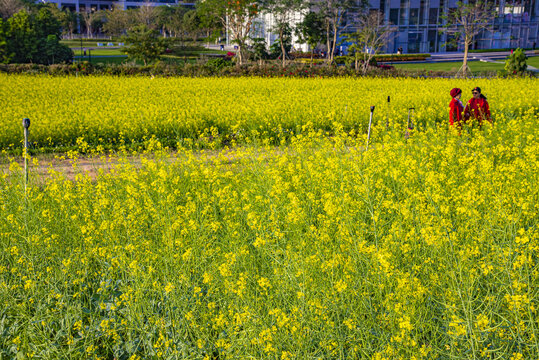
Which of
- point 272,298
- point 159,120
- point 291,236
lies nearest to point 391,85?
point 159,120

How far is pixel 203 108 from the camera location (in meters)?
14.7

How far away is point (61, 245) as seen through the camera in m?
5.54

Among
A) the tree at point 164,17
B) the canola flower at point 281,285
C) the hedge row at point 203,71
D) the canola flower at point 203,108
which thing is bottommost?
the canola flower at point 281,285

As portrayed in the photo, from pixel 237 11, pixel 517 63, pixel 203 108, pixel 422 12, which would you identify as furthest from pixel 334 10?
pixel 203 108

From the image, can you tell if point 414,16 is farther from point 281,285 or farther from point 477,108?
point 281,285

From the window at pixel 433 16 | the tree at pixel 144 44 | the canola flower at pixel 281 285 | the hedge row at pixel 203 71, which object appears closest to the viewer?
the canola flower at pixel 281 285

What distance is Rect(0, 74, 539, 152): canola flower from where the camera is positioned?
41.2ft

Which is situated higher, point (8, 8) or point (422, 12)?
point (422, 12)

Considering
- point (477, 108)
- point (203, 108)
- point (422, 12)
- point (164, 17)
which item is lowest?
point (203, 108)

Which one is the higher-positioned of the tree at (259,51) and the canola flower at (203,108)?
the tree at (259,51)

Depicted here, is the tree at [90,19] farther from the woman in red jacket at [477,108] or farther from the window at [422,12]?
the woman in red jacket at [477,108]

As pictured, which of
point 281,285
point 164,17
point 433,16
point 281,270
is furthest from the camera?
point 164,17

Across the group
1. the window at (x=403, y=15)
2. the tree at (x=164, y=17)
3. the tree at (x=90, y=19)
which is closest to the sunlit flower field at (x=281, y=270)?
the window at (x=403, y=15)

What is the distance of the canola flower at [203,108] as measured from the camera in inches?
494
